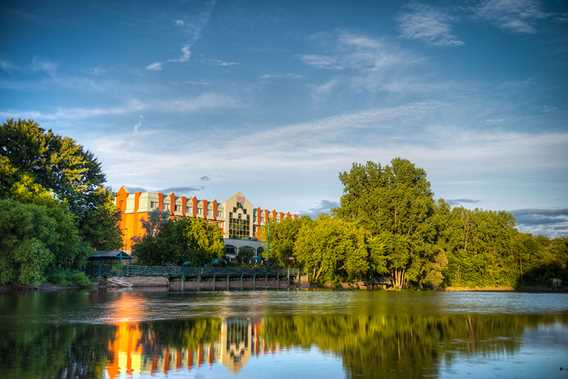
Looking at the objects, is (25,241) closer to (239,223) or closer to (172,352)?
(172,352)

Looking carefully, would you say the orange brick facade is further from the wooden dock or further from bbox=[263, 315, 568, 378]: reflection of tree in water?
bbox=[263, 315, 568, 378]: reflection of tree in water

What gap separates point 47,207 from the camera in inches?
2147

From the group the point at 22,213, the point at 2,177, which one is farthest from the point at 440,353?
the point at 2,177

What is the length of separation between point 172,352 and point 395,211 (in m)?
69.9

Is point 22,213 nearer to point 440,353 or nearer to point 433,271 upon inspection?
point 440,353

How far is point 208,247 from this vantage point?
251 feet

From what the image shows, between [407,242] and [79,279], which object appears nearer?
[79,279]

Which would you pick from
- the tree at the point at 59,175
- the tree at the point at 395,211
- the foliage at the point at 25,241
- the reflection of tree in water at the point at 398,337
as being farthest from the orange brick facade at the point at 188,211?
the reflection of tree in water at the point at 398,337

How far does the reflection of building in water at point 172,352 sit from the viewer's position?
12.7 meters

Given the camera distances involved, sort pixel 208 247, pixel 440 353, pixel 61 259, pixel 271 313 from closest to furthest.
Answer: pixel 440 353 < pixel 271 313 < pixel 61 259 < pixel 208 247

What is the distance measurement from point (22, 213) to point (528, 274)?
81.9 metres

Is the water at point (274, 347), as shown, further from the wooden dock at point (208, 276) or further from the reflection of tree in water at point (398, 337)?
the wooden dock at point (208, 276)

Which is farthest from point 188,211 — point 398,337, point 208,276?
point 398,337

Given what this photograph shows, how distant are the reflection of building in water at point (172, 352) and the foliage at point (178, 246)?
54.4 metres
